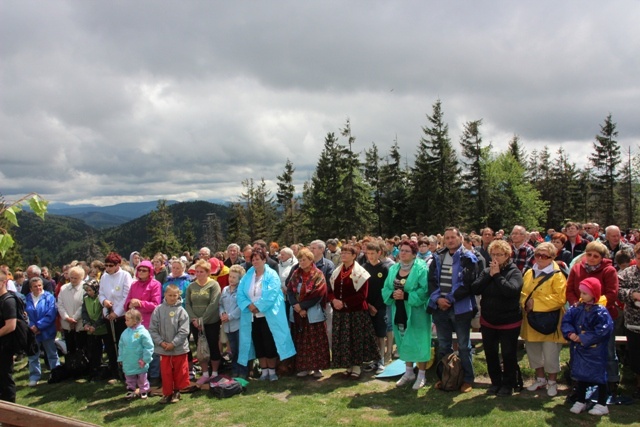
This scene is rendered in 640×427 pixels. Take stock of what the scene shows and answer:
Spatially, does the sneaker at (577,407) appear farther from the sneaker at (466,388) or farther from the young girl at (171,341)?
the young girl at (171,341)

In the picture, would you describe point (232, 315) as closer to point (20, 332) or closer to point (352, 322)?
point (352, 322)

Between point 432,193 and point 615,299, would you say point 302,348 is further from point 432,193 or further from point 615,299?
point 432,193

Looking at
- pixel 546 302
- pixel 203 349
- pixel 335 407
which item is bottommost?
pixel 335 407

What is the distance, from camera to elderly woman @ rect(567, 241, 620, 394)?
17.0 ft

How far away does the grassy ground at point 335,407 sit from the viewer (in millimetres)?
4926

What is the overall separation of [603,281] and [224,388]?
17.8 ft

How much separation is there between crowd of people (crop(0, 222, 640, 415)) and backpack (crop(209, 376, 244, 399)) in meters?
0.49

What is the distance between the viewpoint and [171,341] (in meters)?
6.29

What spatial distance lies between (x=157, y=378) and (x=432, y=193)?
34.1m

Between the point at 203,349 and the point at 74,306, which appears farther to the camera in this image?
the point at 74,306

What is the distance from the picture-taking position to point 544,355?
18.2 feet

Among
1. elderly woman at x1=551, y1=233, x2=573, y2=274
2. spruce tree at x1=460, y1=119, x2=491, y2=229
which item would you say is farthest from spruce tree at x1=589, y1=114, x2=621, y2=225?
elderly woman at x1=551, y1=233, x2=573, y2=274

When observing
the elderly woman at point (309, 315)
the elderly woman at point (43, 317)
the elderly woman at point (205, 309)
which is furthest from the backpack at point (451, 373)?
the elderly woman at point (43, 317)

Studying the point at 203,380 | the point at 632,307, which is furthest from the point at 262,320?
the point at 632,307
